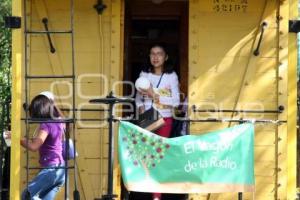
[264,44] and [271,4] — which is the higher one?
[271,4]

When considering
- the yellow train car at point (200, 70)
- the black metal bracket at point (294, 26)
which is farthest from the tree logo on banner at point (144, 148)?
the black metal bracket at point (294, 26)

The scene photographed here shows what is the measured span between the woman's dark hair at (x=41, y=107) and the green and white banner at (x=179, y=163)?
85 centimetres

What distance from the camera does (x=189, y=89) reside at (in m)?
6.61

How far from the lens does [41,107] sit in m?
6.16

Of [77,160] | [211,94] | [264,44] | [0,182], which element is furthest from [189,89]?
[0,182]

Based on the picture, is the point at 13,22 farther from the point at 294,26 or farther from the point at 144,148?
the point at 294,26

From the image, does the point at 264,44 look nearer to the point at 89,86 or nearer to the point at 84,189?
the point at 89,86

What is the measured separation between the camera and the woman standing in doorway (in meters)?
6.77

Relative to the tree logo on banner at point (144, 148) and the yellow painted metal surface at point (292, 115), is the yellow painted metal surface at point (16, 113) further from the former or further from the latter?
the yellow painted metal surface at point (292, 115)

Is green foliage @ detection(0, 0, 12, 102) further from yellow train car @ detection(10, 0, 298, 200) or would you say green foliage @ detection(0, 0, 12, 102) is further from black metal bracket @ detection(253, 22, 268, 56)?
black metal bracket @ detection(253, 22, 268, 56)

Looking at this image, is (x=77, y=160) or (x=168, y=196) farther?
(x=168, y=196)

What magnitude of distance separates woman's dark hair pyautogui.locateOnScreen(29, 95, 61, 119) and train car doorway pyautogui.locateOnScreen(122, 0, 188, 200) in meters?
1.28

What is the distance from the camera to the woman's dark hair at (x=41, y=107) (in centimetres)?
617

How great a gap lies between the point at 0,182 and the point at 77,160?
116cm
